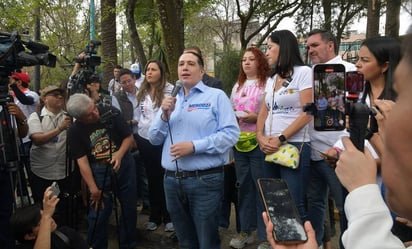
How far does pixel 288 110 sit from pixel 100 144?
68.8 inches

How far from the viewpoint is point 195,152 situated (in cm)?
280

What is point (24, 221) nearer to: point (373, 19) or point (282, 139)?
point (282, 139)

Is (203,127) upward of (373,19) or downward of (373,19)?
downward

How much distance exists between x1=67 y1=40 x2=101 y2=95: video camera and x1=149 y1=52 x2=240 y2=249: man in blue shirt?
904 millimetres

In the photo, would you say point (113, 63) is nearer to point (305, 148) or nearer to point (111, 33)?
point (111, 33)

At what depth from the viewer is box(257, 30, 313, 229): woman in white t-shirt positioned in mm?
3160

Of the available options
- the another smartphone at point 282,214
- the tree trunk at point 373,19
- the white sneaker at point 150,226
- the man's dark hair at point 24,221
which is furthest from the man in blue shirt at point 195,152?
the tree trunk at point 373,19

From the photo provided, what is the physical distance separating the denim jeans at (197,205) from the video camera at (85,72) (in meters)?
1.24

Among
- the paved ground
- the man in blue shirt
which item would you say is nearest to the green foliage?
the paved ground

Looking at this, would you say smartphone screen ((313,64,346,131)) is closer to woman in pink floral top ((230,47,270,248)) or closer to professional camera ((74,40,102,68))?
woman in pink floral top ((230,47,270,248))

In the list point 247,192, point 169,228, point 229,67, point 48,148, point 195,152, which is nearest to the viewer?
point 195,152

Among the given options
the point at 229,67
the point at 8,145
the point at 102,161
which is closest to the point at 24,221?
the point at 8,145

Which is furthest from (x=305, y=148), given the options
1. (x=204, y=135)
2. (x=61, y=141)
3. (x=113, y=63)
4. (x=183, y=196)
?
(x=113, y=63)

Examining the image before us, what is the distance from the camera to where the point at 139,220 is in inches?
185
